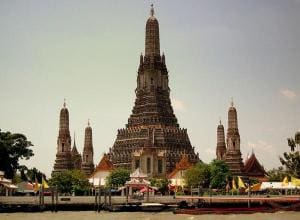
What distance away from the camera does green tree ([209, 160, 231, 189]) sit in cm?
11212

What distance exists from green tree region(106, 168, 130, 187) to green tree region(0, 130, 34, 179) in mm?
16983

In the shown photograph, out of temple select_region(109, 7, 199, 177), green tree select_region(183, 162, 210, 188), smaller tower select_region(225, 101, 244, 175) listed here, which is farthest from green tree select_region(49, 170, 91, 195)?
smaller tower select_region(225, 101, 244, 175)

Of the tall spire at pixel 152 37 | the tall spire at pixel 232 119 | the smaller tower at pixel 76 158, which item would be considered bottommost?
the smaller tower at pixel 76 158

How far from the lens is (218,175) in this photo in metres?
113

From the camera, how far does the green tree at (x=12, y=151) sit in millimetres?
100688

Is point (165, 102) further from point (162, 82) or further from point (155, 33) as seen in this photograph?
→ point (155, 33)

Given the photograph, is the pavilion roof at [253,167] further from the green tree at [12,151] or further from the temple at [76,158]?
the green tree at [12,151]

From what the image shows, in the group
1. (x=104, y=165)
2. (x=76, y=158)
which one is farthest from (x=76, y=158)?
(x=104, y=165)

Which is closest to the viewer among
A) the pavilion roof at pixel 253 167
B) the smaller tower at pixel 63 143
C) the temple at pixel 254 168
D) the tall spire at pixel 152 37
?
the smaller tower at pixel 63 143

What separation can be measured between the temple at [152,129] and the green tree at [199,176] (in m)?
15.1

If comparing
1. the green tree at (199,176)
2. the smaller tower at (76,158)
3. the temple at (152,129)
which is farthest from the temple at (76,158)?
the green tree at (199,176)

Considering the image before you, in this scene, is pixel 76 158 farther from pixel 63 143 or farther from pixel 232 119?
pixel 232 119

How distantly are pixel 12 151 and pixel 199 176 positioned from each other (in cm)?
3023

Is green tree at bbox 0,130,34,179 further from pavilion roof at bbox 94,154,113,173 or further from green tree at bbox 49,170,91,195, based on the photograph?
pavilion roof at bbox 94,154,113,173
